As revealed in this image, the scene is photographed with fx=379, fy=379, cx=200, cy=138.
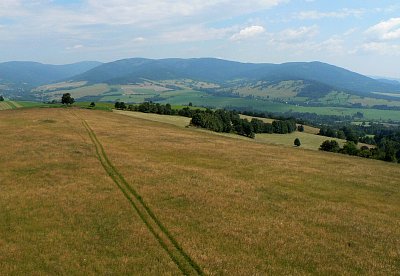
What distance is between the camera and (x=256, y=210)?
31.2 m

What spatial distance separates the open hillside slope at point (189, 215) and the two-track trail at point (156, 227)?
91 millimetres

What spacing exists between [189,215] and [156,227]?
137 inches

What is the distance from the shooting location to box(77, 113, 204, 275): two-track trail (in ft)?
69.3

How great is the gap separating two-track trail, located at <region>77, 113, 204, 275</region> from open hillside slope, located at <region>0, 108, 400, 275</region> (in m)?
0.09

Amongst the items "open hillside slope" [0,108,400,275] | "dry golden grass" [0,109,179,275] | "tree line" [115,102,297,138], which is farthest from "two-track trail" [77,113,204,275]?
"tree line" [115,102,297,138]

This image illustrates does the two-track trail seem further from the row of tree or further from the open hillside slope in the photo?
the row of tree

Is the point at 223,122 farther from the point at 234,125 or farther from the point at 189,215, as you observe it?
the point at 189,215

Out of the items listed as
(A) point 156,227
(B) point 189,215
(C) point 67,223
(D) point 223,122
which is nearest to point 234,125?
(D) point 223,122

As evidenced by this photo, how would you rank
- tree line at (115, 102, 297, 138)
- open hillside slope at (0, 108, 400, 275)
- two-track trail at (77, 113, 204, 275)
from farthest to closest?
tree line at (115, 102, 297, 138) < open hillside slope at (0, 108, 400, 275) < two-track trail at (77, 113, 204, 275)

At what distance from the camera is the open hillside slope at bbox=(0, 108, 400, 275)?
21.9m

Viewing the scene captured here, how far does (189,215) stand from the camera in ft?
96.1

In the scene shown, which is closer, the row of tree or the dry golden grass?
the dry golden grass

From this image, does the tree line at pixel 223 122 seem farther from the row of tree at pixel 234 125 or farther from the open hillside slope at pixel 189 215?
the open hillside slope at pixel 189 215

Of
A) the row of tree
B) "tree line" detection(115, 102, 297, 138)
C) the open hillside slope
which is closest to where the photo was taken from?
the open hillside slope
